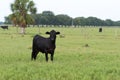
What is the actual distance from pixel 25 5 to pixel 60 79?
193ft

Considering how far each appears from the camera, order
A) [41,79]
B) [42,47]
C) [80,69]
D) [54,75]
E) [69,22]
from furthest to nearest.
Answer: [69,22]
[42,47]
[80,69]
[54,75]
[41,79]

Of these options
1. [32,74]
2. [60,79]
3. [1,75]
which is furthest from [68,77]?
[1,75]

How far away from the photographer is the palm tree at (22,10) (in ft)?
226

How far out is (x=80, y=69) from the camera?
13930 millimetres

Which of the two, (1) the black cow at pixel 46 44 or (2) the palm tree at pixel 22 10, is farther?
(2) the palm tree at pixel 22 10

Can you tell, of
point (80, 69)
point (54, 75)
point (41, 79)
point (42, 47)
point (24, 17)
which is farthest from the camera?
point (24, 17)

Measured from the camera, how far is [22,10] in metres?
69.3

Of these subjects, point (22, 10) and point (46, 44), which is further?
point (22, 10)

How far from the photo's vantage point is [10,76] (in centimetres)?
1232

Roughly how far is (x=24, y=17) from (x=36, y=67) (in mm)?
54821

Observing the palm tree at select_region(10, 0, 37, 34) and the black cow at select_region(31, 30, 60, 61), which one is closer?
the black cow at select_region(31, 30, 60, 61)

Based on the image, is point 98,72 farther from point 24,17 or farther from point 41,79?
point 24,17

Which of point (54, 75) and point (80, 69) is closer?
point (54, 75)

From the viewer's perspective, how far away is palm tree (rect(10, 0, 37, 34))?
68.8 metres
